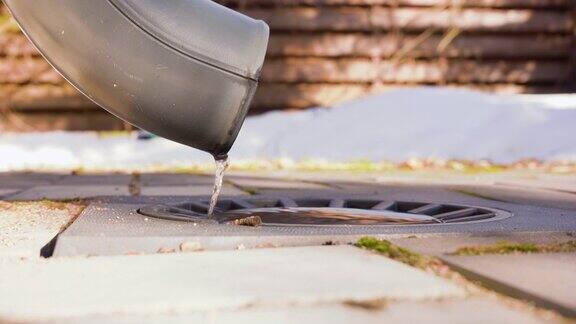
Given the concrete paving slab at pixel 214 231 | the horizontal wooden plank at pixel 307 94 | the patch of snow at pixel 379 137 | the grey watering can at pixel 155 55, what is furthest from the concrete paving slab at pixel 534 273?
the horizontal wooden plank at pixel 307 94

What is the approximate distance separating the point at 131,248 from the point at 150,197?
1.07 meters

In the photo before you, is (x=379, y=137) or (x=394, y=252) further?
(x=379, y=137)

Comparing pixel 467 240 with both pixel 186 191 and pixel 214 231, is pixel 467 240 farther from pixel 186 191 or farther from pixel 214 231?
pixel 186 191

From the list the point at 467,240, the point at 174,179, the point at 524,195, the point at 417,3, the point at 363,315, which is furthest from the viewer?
the point at 417,3

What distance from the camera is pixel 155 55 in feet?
5.10

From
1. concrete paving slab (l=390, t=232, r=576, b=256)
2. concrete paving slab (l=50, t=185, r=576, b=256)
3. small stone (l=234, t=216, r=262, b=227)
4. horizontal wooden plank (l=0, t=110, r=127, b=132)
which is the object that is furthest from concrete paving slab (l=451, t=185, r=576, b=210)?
horizontal wooden plank (l=0, t=110, r=127, b=132)

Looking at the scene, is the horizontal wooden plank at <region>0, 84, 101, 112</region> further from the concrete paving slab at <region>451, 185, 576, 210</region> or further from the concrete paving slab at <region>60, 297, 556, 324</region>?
the concrete paving slab at <region>60, 297, 556, 324</region>

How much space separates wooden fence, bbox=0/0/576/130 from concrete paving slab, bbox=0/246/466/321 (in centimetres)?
535

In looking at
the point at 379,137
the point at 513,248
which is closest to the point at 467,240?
the point at 513,248

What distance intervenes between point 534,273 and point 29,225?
107cm

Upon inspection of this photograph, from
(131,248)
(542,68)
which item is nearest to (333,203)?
(131,248)

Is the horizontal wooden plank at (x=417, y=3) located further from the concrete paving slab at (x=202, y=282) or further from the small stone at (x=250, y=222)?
the concrete paving slab at (x=202, y=282)

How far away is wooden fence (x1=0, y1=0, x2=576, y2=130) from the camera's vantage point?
6.52 m

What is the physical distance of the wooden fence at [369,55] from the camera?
6523mm
